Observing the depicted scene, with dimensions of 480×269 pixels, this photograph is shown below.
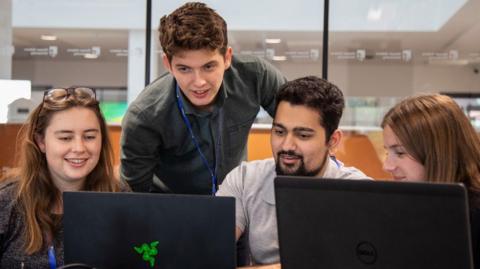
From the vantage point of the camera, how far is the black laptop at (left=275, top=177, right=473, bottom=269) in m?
0.78

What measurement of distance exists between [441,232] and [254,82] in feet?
5.04

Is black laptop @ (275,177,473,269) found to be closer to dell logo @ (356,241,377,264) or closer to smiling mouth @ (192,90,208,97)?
dell logo @ (356,241,377,264)

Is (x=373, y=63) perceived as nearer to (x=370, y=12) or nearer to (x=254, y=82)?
(x=370, y=12)

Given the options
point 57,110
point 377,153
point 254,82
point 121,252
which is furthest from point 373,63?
point 121,252

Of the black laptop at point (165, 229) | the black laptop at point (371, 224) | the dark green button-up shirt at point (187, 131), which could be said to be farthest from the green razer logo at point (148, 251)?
the dark green button-up shirt at point (187, 131)

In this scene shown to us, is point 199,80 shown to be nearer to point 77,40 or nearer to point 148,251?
point 148,251

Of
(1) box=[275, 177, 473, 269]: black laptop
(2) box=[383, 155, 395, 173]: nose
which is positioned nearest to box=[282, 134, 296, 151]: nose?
(2) box=[383, 155, 395, 173]: nose

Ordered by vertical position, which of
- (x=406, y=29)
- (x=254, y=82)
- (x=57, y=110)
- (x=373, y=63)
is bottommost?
(x=57, y=110)

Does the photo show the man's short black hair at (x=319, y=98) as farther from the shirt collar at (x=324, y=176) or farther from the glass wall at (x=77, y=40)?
the glass wall at (x=77, y=40)

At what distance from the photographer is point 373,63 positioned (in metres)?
5.36

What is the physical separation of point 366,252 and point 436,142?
64 cm

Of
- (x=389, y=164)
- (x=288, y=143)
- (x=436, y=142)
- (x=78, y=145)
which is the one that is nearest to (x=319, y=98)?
(x=288, y=143)

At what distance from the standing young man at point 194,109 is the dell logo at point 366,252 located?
3.65 ft

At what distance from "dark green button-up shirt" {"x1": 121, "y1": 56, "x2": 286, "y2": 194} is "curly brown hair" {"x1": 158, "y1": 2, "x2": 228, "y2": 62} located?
261mm
